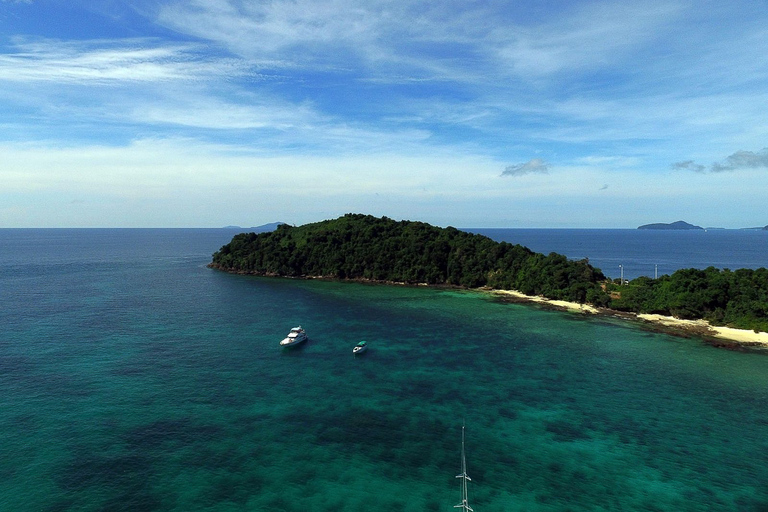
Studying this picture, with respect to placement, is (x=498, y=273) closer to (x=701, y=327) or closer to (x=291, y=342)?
(x=701, y=327)

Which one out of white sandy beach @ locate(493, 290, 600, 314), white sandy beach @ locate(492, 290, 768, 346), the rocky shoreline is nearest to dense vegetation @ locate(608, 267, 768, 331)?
white sandy beach @ locate(492, 290, 768, 346)

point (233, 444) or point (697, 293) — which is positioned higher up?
point (697, 293)

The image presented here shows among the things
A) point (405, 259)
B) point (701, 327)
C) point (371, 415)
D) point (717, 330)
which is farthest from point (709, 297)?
point (405, 259)

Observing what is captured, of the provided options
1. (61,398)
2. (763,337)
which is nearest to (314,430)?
(61,398)

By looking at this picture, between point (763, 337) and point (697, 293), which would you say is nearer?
point (763, 337)

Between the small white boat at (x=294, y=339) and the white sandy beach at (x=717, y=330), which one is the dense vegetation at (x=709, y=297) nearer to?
the white sandy beach at (x=717, y=330)

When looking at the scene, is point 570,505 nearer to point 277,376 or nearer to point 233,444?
point 233,444

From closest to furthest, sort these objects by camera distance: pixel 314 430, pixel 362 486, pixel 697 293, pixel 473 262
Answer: pixel 362 486 → pixel 314 430 → pixel 697 293 → pixel 473 262
